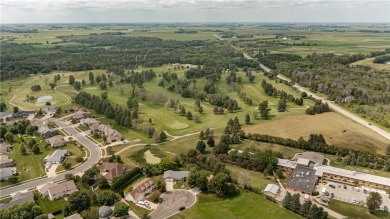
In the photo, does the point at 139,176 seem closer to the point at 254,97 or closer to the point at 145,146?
the point at 145,146

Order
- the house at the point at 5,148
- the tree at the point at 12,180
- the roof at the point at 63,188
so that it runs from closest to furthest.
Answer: the roof at the point at 63,188 → the tree at the point at 12,180 → the house at the point at 5,148

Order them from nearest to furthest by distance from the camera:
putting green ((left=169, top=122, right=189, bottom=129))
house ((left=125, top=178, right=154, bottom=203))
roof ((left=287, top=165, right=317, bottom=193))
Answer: house ((left=125, top=178, right=154, bottom=203))
roof ((left=287, top=165, right=317, bottom=193))
putting green ((left=169, top=122, right=189, bottom=129))

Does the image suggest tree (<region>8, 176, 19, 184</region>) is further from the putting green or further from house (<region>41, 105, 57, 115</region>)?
house (<region>41, 105, 57, 115</region>)

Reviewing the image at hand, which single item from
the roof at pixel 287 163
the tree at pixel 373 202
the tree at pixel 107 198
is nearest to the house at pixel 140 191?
the tree at pixel 107 198

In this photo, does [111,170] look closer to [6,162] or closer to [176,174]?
[176,174]

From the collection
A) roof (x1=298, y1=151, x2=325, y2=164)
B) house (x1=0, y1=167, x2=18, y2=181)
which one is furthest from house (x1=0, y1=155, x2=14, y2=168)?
roof (x1=298, y1=151, x2=325, y2=164)

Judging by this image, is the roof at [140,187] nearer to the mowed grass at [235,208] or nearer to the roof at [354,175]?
the mowed grass at [235,208]
